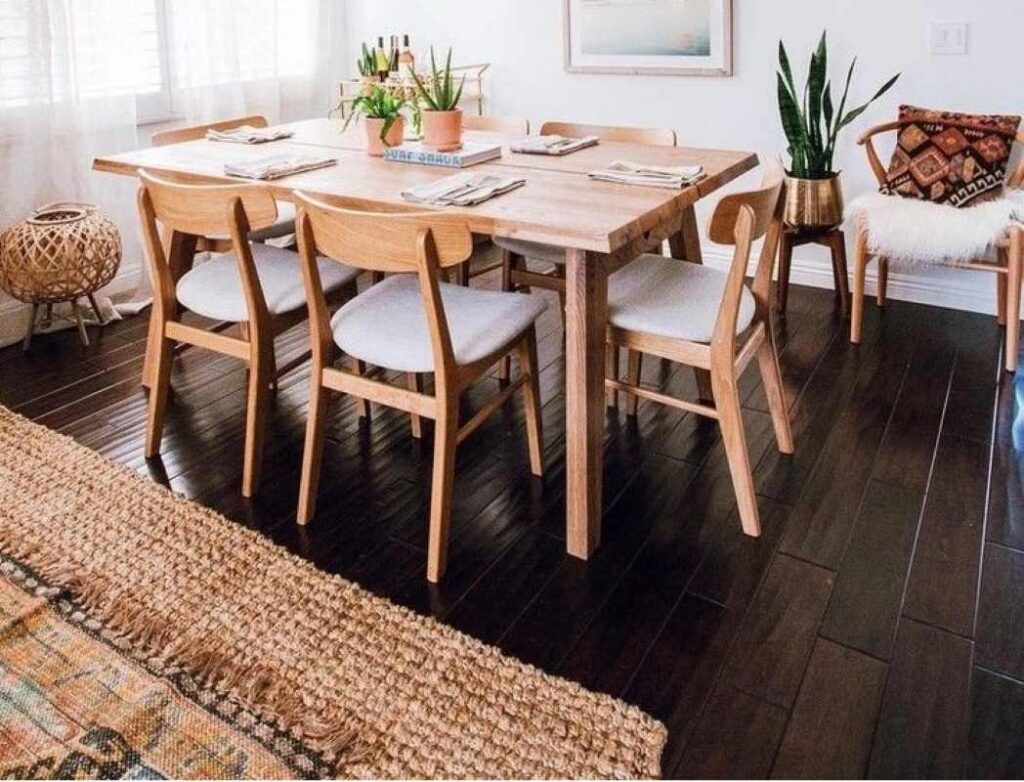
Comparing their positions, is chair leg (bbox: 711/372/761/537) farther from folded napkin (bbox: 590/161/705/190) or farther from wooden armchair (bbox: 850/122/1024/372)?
wooden armchair (bbox: 850/122/1024/372)

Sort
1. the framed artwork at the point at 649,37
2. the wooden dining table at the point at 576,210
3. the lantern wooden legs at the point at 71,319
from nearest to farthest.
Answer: the wooden dining table at the point at 576,210
the lantern wooden legs at the point at 71,319
the framed artwork at the point at 649,37

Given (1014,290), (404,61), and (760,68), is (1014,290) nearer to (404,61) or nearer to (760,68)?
(760,68)

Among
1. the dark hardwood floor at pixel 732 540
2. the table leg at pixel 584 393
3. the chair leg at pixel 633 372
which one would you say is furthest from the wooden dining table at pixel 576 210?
the chair leg at pixel 633 372

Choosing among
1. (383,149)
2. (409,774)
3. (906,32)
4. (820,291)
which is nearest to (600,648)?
(409,774)

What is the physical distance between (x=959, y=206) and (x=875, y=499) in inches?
53.8

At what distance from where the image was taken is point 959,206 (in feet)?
9.52

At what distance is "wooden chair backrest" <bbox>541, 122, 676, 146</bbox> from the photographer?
267 centimetres

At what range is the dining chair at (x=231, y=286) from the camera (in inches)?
77.9

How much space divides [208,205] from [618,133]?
1369 mm

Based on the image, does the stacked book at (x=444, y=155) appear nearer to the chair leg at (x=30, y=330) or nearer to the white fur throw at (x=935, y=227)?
the white fur throw at (x=935, y=227)

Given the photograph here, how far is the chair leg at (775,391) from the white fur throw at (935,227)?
95 centimetres

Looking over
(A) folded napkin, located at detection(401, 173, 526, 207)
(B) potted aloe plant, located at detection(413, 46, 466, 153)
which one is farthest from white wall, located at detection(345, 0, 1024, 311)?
(A) folded napkin, located at detection(401, 173, 526, 207)

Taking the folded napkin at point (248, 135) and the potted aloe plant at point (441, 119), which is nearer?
the potted aloe plant at point (441, 119)

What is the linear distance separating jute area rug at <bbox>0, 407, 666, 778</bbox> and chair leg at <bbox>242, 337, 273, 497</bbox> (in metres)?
0.17
